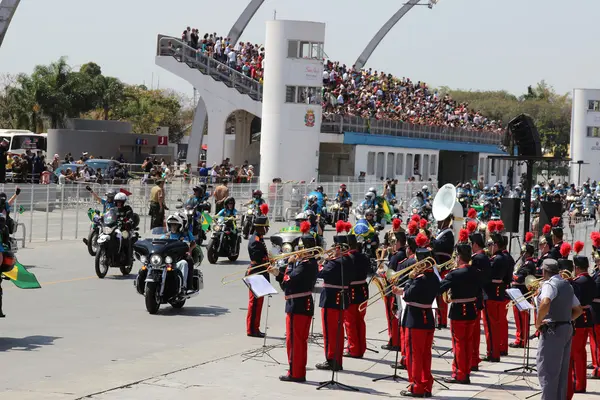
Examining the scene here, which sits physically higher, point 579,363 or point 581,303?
point 581,303

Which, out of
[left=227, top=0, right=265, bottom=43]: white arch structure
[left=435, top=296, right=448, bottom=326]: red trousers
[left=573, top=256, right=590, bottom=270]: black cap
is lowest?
[left=435, top=296, right=448, bottom=326]: red trousers

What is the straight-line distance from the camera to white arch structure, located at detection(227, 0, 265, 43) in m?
62.3

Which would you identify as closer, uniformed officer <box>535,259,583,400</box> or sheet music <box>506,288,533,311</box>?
A: uniformed officer <box>535,259,583,400</box>

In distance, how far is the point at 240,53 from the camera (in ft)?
196

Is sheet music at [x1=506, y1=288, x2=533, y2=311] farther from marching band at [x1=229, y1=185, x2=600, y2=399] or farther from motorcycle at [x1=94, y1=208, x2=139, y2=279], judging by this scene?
motorcycle at [x1=94, y1=208, x2=139, y2=279]

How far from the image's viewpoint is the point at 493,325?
1543cm

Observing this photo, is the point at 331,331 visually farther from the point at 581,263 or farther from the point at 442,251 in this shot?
the point at 442,251

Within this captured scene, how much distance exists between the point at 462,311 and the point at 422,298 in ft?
3.34

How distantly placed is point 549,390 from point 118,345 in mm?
5968

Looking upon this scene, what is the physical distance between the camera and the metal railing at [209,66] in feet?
187

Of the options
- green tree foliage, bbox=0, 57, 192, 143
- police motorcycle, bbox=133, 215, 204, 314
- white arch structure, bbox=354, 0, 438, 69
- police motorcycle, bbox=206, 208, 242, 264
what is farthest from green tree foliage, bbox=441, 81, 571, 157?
police motorcycle, bbox=133, 215, 204, 314

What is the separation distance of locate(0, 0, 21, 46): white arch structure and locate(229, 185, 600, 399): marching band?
1086 inches

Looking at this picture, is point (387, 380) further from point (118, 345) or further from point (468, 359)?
point (118, 345)

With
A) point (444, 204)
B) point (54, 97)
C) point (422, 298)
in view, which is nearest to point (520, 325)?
point (444, 204)
